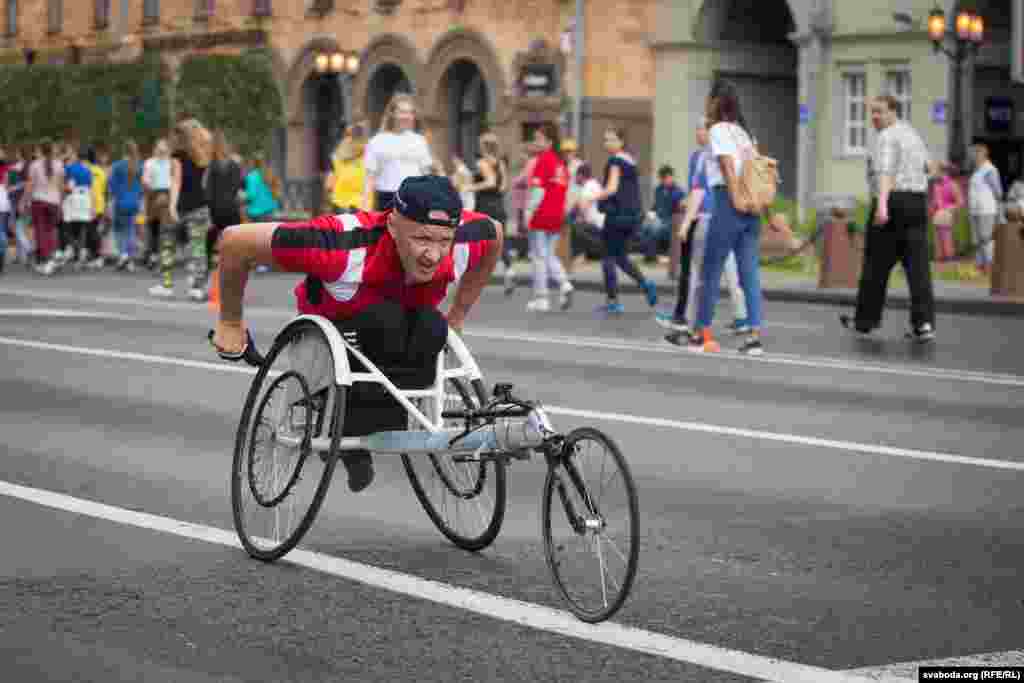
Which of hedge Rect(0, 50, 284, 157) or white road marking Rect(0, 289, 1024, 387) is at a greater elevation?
hedge Rect(0, 50, 284, 157)

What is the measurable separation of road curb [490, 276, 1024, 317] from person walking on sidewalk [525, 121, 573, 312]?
10.8 ft

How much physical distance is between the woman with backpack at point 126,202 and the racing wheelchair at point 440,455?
25541 millimetres

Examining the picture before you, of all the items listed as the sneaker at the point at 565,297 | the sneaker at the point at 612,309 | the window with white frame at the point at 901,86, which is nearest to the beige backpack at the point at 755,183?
the sneaker at the point at 612,309

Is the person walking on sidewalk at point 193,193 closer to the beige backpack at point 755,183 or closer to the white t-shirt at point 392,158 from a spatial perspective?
the white t-shirt at point 392,158

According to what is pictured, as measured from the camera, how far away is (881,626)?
22.1ft

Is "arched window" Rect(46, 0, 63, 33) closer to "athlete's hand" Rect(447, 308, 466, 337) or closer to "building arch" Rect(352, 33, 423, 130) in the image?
Answer: "building arch" Rect(352, 33, 423, 130)

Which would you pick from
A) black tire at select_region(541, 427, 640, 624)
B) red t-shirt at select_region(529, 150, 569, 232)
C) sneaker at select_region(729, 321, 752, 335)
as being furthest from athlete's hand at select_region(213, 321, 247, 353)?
red t-shirt at select_region(529, 150, 569, 232)

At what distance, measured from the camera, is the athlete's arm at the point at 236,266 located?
7559 mm

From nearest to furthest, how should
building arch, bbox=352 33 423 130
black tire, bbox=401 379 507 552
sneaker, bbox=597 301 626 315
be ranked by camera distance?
1. black tire, bbox=401 379 507 552
2. sneaker, bbox=597 301 626 315
3. building arch, bbox=352 33 423 130

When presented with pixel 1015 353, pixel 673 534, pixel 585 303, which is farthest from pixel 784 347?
pixel 673 534

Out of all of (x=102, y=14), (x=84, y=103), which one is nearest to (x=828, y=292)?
(x=84, y=103)

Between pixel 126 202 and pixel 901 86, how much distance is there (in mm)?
13707

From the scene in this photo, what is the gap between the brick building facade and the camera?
43.8 m

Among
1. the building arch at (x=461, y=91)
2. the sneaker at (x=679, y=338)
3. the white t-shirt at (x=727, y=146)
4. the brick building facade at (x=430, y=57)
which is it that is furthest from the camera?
the building arch at (x=461, y=91)
